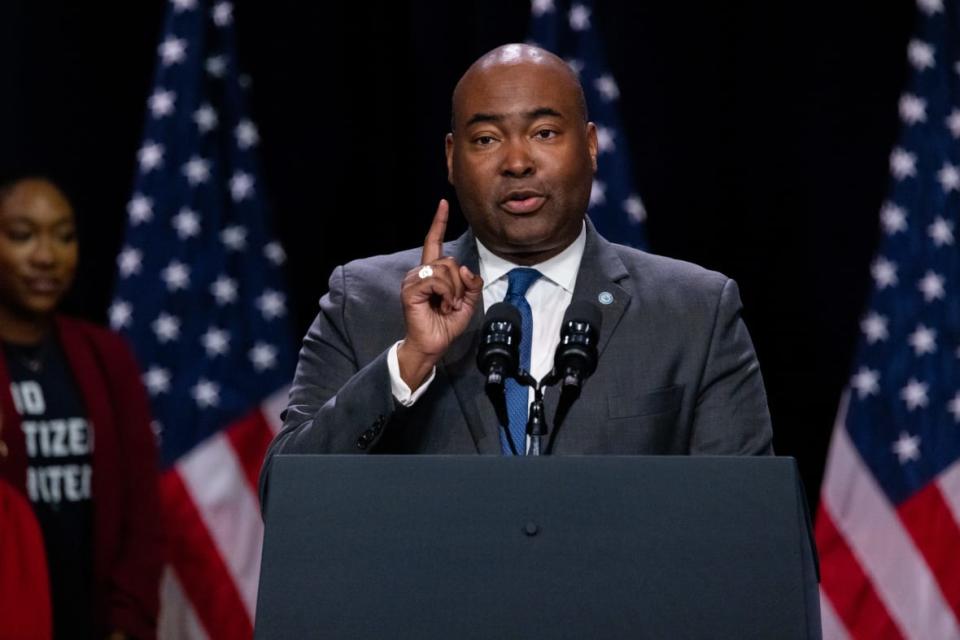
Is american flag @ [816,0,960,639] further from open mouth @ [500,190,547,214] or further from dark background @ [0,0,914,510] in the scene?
open mouth @ [500,190,547,214]

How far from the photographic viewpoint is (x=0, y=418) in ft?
12.1

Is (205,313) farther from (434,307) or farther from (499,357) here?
(499,357)

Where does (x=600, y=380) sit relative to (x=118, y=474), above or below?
above

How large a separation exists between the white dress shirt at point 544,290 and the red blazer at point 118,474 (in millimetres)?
1925

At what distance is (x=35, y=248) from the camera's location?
397cm

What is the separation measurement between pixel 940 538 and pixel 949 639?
0.28 m

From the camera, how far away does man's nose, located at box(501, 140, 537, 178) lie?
2.22 meters

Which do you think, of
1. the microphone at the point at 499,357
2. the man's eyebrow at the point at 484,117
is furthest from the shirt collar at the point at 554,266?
the microphone at the point at 499,357

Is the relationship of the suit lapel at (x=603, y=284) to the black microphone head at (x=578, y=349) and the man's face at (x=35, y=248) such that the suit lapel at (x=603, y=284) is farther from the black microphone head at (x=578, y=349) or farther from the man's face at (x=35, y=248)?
the man's face at (x=35, y=248)

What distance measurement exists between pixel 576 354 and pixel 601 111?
Answer: 2416mm

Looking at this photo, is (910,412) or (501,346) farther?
(910,412)

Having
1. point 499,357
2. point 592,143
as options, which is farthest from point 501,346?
point 592,143

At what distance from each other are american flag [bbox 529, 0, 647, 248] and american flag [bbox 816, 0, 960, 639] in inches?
28.8

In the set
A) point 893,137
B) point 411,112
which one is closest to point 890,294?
point 893,137
